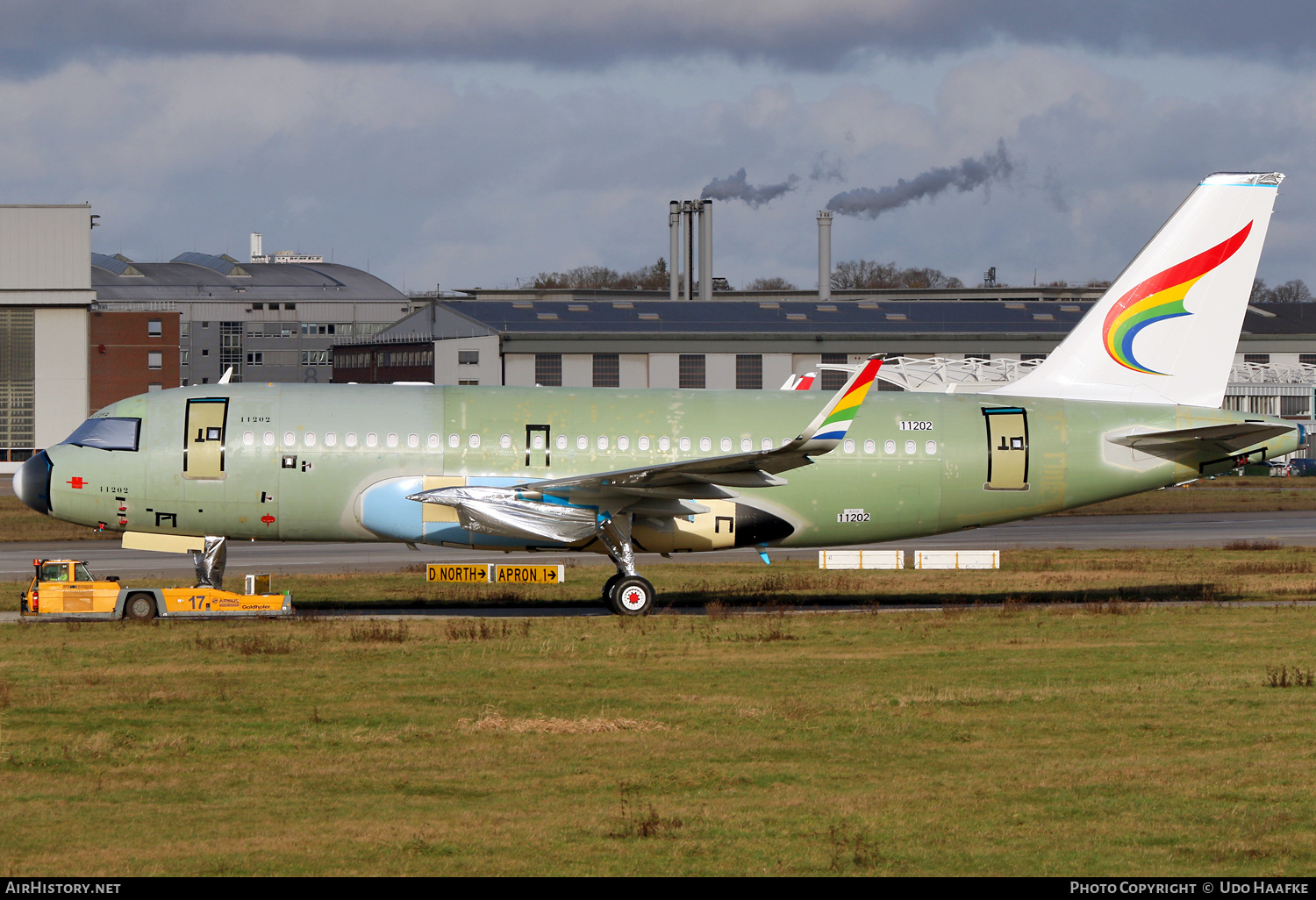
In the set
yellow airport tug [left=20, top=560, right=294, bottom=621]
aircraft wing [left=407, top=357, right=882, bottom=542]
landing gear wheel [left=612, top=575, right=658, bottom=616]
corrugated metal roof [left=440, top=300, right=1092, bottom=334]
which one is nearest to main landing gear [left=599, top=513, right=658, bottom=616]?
landing gear wheel [left=612, top=575, right=658, bottom=616]

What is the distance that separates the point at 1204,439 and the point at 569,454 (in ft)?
52.8

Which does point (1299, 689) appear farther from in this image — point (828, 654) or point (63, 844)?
point (63, 844)

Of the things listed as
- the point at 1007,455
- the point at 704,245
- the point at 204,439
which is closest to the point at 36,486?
A: the point at 204,439

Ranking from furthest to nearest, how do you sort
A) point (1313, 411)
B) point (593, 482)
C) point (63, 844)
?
point (1313, 411)
point (593, 482)
point (63, 844)

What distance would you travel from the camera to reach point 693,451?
113 ft

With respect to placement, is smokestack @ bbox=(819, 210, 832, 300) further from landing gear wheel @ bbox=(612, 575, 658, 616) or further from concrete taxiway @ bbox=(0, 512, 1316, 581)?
landing gear wheel @ bbox=(612, 575, 658, 616)

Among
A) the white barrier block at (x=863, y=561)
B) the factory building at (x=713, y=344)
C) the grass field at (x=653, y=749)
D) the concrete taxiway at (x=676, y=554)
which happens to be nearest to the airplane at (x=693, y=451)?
the grass field at (x=653, y=749)

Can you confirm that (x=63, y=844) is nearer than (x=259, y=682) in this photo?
Yes

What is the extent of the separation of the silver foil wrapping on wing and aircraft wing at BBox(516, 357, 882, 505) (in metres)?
0.38

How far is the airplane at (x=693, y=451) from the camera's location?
33.2m

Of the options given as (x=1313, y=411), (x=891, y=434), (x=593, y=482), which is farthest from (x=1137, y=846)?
(x=1313, y=411)

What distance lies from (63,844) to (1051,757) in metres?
12.4

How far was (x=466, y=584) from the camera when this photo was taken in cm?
4281

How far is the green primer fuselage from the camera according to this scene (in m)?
33.3
